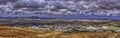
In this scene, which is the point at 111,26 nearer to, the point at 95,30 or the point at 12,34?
the point at 95,30

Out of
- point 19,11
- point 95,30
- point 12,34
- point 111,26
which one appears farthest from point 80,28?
point 19,11

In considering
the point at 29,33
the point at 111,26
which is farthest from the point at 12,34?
the point at 111,26

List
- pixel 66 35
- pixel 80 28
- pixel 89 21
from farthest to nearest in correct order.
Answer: pixel 89 21 → pixel 80 28 → pixel 66 35

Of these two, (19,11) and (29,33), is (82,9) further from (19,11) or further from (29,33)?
(29,33)

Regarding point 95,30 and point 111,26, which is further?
point 111,26

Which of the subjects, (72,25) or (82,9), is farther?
(82,9)

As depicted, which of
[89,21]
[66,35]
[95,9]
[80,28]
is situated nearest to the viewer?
[66,35]

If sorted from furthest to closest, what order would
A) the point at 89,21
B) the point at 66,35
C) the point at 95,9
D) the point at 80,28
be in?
the point at 95,9
the point at 89,21
the point at 80,28
the point at 66,35

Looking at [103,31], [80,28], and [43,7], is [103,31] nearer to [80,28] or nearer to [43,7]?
[80,28]
